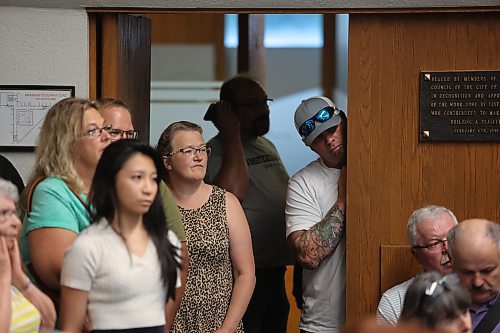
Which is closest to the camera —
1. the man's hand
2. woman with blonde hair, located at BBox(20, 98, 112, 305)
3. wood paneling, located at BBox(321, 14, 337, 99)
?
woman with blonde hair, located at BBox(20, 98, 112, 305)

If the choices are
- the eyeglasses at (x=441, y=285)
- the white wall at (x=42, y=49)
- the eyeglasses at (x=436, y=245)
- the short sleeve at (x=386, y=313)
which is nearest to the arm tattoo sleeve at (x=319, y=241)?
the short sleeve at (x=386, y=313)

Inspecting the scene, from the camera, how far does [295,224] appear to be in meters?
5.88

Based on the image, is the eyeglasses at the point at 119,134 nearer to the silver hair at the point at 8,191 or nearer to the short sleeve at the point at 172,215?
the short sleeve at the point at 172,215

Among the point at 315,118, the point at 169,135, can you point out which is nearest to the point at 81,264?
the point at 169,135

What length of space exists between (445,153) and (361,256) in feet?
2.21

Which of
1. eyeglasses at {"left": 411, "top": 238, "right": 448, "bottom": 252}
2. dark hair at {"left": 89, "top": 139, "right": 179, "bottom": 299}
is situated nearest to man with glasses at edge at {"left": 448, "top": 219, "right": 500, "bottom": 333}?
eyeglasses at {"left": 411, "top": 238, "right": 448, "bottom": 252}

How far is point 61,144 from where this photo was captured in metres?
4.53

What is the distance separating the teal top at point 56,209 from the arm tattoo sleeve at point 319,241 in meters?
1.60

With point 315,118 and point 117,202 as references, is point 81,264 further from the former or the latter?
point 315,118

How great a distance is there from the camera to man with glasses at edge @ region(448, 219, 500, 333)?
4.64m

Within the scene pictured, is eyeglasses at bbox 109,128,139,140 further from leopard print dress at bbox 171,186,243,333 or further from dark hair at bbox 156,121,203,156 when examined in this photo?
leopard print dress at bbox 171,186,243,333

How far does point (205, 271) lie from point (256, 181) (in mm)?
1537

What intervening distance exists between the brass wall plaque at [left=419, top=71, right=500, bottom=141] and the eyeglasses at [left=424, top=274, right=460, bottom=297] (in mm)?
2202

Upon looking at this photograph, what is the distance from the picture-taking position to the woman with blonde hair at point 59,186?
4.39 metres
